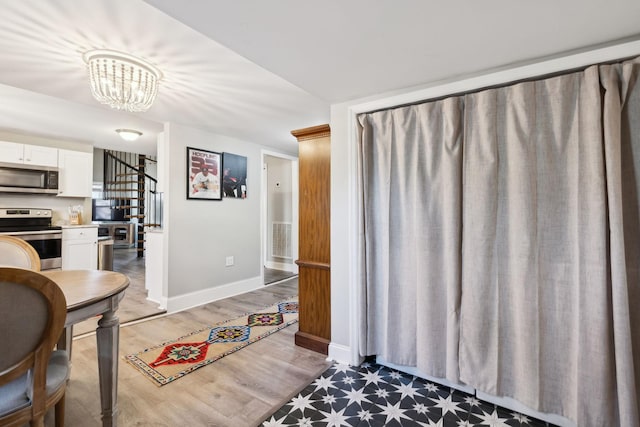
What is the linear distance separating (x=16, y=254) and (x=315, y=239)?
2.05 meters

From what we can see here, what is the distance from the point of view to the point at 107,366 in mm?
1549

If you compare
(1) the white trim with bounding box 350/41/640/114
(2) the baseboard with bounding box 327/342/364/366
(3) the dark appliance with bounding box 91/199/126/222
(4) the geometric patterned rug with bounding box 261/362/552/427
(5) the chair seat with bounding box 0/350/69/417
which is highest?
(1) the white trim with bounding box 350/41/640/114

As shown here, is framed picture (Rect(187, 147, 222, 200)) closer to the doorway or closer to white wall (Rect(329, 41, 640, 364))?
the doorway

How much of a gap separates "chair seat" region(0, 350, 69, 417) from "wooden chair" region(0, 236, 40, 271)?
3.05 ft

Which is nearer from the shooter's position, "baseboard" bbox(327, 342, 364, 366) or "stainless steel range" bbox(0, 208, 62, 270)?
"baseboard" bbox(327, 342, 364, 366)

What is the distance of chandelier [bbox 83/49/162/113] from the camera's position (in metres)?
1.95

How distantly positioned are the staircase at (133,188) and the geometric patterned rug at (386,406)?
263 inches

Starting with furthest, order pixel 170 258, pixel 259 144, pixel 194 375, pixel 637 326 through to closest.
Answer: pixel 259 144
pixel 170 258
pixel 194 375
pixel 637 326

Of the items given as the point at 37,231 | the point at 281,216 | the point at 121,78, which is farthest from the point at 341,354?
the point at 37,231

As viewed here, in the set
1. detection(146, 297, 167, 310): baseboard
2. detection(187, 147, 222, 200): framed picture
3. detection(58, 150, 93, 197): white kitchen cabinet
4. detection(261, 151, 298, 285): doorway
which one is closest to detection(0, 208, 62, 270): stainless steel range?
detection(58, 150, 93, 197): white kitchen cabinet

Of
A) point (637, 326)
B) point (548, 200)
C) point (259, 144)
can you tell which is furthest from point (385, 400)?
point (259, 144)

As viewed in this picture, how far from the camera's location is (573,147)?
1.54 m

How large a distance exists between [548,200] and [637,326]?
2.30 feet

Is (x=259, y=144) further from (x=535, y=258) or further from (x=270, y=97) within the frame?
(x=535, y=258)
